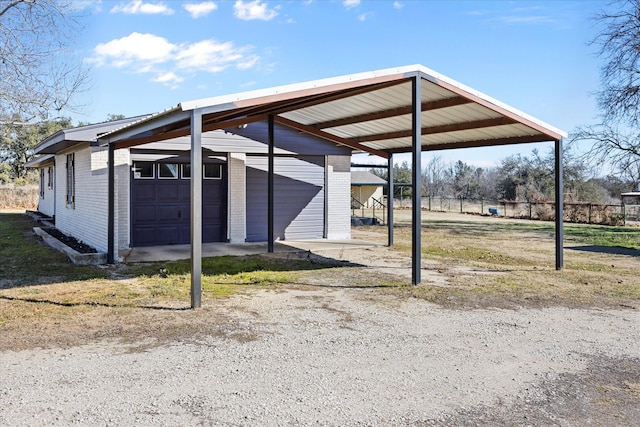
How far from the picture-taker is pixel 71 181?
13.6 meters

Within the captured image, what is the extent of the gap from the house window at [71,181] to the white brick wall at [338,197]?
6863mm

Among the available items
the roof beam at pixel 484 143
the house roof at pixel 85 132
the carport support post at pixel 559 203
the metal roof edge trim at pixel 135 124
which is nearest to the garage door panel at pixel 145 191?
the house roof at pixel 85 132

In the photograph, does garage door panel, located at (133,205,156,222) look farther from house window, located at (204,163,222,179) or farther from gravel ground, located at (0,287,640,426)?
gravel ground, located at (0,287,640,426)

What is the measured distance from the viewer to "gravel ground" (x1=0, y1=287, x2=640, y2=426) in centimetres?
339

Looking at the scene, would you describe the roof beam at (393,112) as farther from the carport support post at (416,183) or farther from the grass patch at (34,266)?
the grass patch at (34,266)

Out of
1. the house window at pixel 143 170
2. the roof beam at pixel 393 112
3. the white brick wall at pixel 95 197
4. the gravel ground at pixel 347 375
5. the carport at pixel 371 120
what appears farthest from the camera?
the house window at pixel 143 170

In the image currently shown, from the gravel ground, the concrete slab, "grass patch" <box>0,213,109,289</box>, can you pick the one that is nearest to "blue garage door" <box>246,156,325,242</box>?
the concrete slab

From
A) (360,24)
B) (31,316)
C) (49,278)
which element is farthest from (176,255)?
(360,24)

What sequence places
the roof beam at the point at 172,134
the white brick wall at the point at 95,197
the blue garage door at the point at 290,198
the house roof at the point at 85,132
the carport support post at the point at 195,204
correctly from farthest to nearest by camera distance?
the blue garage door at the point at 290,198 < the white brick wall at the point at 95,197 < the house roof at the point at 85,132 < the roof beam at the point at 172,134 < the carport support post at the point at 195,204

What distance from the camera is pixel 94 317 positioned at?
19.1 feet

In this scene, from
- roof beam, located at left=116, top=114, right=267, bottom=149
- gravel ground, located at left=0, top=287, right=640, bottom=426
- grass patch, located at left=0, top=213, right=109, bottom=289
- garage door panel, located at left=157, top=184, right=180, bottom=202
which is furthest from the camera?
garage door panel, located at left=157, top=184, right=180, bottom=202

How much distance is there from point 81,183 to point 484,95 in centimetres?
935

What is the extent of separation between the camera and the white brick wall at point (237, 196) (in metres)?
13.2

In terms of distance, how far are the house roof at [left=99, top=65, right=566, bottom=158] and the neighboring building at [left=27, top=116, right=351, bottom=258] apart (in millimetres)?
1249
